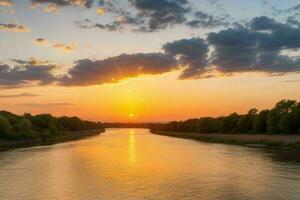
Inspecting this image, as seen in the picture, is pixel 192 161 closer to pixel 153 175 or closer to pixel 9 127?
pixel 153 175

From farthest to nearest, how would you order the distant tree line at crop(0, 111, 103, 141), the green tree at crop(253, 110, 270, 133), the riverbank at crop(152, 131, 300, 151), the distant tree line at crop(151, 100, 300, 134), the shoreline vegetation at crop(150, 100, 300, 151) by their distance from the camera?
the green tree at crop(253, 110, 270, 133), the distant tree line at crop(0, 111, 103, 141), the distant tree line at crop(151, 100, 300, 134), the shoreline vegetation at crop(150, 100, 300, 151), the riverbank at crop(152, 131, 300, 151)

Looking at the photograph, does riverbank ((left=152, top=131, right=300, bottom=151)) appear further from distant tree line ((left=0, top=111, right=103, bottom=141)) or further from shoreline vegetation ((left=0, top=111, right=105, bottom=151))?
distant tree line ((left=0, top=111, right=103, bottom=141))

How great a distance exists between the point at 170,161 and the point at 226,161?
7.94 metres

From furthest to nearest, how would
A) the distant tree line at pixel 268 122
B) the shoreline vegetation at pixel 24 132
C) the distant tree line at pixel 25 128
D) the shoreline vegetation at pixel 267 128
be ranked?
1. the distant tree line at pixel 25 128
2. the shoreline vegetation at pixel 24 132
3. the distant tree line at pixel 268 122
4. the shoreline vegetation at pixel 267 128

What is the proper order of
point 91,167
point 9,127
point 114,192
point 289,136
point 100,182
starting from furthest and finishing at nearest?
1. point 9,127
2. point 289,136
3. point 91,167
4. point 100,182
5. point 114,192

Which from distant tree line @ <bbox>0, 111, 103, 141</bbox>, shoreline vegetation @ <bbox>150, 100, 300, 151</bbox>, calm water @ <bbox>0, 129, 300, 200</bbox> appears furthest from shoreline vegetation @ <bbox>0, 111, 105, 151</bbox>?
shoreline vegetation @ <bbox>150, 100, 300, 151</bbox>

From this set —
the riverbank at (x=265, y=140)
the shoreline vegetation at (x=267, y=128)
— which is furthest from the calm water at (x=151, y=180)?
the shoreline vegetation at (x=267, y=128)

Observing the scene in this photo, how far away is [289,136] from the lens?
91875mm

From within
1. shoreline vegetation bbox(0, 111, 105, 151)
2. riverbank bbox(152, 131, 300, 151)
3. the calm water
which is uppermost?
shoreline vegetation bbox(0, 111, 105, 151)

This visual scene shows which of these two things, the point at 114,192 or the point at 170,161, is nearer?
the point at 114,192

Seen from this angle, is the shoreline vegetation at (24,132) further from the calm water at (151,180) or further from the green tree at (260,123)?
the green tree at (260,123)

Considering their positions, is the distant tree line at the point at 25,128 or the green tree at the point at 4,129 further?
the distant tree line at the point at 25,128

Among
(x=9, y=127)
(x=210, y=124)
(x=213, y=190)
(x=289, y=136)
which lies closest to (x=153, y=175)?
(x=213, y=190)

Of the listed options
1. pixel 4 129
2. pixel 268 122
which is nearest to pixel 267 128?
pixel 268 122
